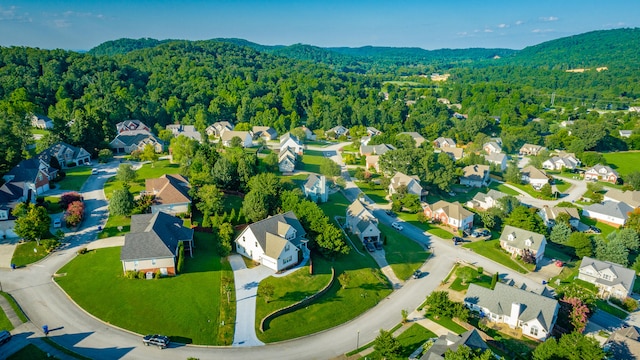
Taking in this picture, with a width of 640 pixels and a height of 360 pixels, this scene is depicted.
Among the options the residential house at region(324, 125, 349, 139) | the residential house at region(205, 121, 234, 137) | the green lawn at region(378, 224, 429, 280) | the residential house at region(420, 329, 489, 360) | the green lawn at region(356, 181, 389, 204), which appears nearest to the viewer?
the residential house at region(420, 329, 489, 360)

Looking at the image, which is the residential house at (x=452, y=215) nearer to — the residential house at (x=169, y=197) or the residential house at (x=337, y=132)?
the residential house at (x=169, y=197)

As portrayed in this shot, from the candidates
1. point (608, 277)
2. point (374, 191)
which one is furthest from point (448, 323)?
point (374, 191)

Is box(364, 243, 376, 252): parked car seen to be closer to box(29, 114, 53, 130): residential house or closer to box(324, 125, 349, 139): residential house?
box(324, 125, 349, 139): residential house

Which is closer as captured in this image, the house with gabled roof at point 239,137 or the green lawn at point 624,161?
the house with gabled roof at point 239,137

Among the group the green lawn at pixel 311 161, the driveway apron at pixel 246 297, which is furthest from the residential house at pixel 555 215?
the driveway apron at pixel 246 297

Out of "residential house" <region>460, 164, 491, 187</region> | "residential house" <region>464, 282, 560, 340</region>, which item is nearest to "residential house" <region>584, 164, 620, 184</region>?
"residential house" <region>460, 164, 491, 187</region>

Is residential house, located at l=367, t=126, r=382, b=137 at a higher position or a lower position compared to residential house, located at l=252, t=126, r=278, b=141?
lower
